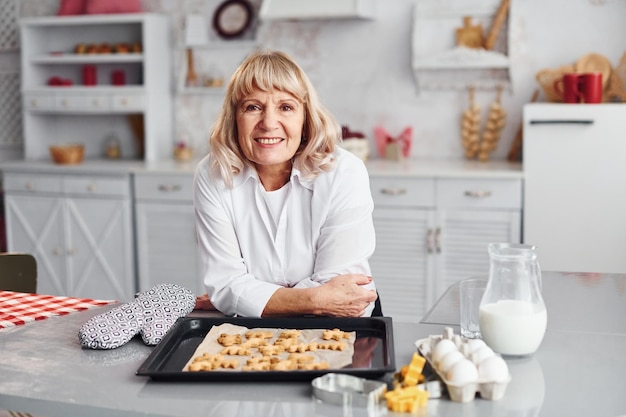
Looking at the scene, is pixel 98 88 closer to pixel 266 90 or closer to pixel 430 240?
pixel 430 240

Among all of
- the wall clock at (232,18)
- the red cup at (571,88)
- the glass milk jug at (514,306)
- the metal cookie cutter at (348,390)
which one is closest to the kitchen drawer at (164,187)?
the wall clock at (232,18)

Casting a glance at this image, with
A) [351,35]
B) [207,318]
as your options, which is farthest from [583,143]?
[207,318]

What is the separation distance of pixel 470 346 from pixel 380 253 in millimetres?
2870

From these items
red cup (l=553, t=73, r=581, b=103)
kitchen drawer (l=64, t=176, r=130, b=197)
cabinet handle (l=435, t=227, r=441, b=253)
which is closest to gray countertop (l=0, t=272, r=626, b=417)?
cabinet handle (l=435, t=227, r=441, b=253)

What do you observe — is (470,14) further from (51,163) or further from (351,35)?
(51,163)

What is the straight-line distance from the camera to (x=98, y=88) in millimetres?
5262

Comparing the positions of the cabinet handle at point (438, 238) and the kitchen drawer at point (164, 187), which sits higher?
the kitchen drawer at point (164, 187)

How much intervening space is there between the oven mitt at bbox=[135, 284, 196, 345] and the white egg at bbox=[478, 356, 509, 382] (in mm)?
753

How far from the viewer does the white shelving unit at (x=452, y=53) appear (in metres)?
4.75

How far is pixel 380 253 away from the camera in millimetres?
4523

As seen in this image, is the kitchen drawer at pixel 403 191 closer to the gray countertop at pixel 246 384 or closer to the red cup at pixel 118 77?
the red cup at pixel 118 77

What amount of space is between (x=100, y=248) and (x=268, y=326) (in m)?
3.22

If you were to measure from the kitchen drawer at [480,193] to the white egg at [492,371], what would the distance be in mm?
2795

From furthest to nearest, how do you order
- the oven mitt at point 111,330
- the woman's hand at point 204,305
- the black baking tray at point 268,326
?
1. the woman's hand at point 204,305
2. the oven mitt at point 111,330
3. the black baking tray at point 268,326
